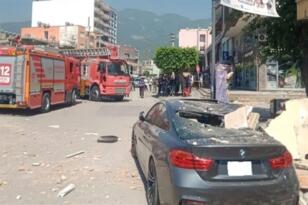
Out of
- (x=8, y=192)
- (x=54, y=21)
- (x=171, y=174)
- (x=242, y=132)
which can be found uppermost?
(x=54, y=21)

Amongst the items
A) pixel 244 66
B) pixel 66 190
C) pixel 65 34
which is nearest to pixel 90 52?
pixel 244 66

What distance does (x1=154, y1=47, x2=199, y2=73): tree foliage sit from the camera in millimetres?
48781

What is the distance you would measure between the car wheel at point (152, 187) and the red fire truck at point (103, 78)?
2530 cm

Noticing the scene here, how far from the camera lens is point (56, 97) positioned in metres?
24.4

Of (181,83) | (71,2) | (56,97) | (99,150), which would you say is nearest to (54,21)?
(71,2)

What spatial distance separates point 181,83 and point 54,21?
367 ft

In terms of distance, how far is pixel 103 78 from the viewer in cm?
3247

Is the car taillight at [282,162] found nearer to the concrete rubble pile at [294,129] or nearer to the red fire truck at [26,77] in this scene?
the concrete rubble pile at [294,129]

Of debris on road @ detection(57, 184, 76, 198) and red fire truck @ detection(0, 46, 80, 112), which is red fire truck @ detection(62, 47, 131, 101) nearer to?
red fire truck @ detection(0, 46, 80, 112)

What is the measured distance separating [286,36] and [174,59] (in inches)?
1266

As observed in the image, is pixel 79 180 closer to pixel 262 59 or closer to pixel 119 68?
pixel 262 59

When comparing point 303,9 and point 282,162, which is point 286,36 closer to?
point 303,9

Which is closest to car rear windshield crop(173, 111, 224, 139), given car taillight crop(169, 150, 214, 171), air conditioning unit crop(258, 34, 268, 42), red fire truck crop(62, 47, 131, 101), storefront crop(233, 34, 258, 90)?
car taillight crop(169, 150, 214, 171)

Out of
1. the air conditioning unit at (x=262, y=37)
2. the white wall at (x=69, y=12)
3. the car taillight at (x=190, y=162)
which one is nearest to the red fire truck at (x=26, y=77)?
the air conditioning unit at (x=262, y=37)
